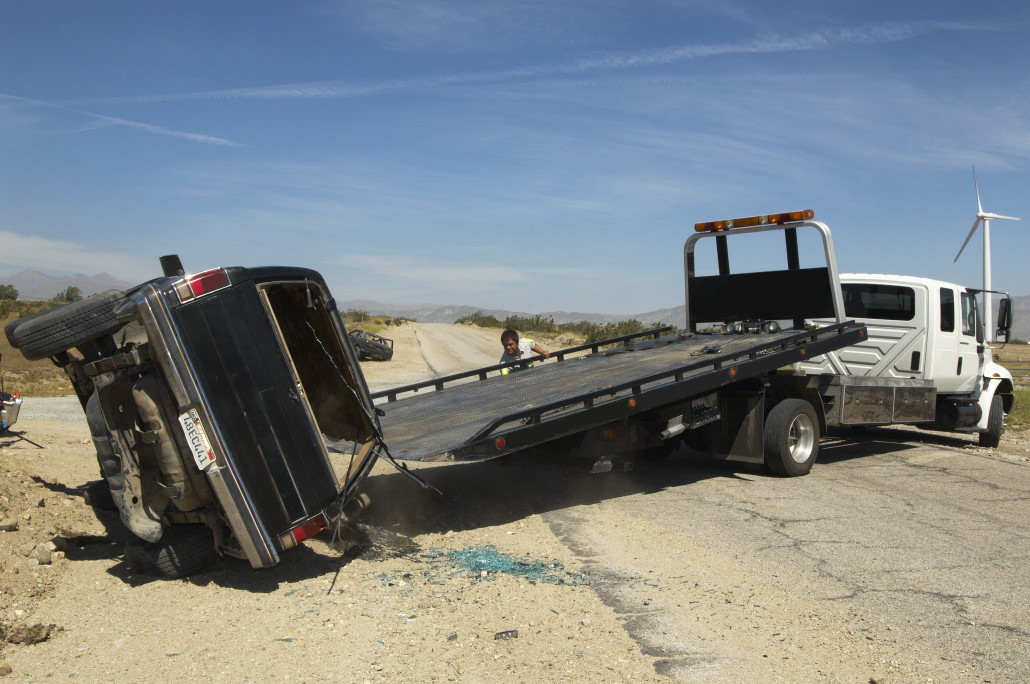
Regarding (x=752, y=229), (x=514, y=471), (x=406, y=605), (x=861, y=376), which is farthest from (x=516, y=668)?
(x=861, y=376)

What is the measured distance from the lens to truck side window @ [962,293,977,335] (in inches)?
419

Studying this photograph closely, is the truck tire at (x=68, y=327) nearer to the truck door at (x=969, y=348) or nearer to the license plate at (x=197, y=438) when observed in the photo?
the license plate at (x=197, y=438)

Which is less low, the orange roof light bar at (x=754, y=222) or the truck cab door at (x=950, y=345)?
the orange roof light bar at (x=754, y=222)

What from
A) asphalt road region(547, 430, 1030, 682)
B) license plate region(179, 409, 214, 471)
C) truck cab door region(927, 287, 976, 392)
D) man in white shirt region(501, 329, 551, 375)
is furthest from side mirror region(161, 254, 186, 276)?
truck cab door region(927, 287, 976, 392)

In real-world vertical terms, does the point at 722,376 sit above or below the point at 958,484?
above

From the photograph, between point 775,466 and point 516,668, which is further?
point 775,466

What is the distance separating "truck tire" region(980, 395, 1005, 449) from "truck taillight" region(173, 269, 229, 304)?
33.7 feet

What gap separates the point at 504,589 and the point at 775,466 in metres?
4.18

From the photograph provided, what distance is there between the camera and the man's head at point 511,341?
394 inches

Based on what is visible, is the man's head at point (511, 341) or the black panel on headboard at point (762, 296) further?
the man's head at point (511, 341)

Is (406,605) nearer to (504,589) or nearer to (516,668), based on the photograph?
(504,589)

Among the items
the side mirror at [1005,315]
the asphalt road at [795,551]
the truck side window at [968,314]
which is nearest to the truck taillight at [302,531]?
the asphalt road at [795,551]

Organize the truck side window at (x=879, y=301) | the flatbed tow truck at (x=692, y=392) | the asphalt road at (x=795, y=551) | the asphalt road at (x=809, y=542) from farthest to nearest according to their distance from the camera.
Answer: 1. the truck side window at (x=879, y=301)
2. the flatbed tow truck at (x=692, y=392)
3. the asphalt road at (x=809, y=542)
4. the asphalt road at (x=795, y=551)

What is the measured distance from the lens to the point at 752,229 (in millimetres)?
9812
